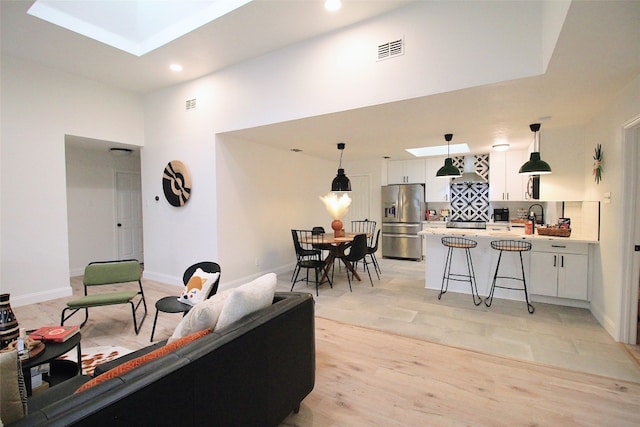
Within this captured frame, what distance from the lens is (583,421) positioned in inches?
72.1

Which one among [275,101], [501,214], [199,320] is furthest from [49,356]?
[501,214]

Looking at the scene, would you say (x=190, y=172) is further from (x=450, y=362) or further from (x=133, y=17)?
(x=450, y=362)

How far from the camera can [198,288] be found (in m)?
2.76

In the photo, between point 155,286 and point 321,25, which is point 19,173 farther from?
point 321,25

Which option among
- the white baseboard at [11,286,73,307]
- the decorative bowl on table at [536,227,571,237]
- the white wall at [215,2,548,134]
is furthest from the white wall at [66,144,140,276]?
the decorative bowl on table at [536,227,571,237]

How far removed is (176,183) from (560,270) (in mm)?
5526

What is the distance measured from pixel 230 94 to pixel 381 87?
7.35 ft

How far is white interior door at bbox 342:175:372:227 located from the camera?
7.33 m

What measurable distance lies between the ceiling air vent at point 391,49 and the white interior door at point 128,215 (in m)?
5.93

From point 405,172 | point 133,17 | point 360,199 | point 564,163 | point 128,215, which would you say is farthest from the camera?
point 360,199

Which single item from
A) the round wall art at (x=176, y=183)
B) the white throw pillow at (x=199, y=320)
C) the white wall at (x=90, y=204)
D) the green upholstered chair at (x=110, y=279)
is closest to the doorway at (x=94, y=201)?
the white wall at (x=90, y=204)

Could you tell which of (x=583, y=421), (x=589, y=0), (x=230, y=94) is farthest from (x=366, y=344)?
(x=230, y=94)

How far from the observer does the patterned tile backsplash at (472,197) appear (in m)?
6.57

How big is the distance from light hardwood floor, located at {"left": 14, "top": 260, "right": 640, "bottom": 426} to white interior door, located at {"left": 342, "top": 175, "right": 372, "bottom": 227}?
3.51 meters
